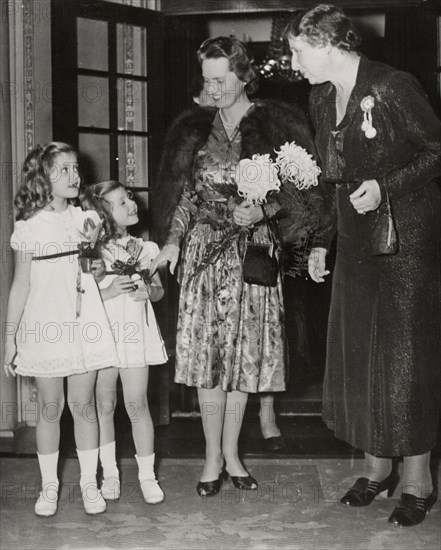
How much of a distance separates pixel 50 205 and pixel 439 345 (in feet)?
5.30

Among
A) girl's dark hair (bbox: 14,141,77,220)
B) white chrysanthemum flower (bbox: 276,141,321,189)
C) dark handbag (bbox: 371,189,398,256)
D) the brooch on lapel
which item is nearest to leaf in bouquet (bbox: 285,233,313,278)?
white chrysanthemum flower (bbox: 276,141,321,189)

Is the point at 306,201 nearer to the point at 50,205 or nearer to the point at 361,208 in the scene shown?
the point at 361,208

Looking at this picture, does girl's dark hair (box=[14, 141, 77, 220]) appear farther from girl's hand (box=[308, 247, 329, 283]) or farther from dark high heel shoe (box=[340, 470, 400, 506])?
dark high heel shoe (box=[340, 470, 400, 506])

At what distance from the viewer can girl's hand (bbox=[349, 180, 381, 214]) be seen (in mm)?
2676

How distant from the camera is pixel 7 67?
12.0 ft

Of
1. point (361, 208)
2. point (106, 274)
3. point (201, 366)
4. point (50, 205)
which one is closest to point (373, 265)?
point (361, 208)

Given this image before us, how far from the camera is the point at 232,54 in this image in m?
3.12

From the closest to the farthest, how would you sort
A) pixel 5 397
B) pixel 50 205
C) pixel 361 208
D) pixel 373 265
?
pixel 361 208, pixel 373 265, pixel 50 205, pixel 5 397

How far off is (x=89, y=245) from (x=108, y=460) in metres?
0.92

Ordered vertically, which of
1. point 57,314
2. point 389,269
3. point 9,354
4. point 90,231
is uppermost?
point 90,231

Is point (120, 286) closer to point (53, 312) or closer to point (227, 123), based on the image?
point (53, 312)

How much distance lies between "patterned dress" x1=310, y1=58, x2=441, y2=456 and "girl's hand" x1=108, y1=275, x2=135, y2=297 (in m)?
0.85

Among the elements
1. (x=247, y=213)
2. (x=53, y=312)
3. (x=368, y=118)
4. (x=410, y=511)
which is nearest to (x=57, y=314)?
(x=53, y=312)

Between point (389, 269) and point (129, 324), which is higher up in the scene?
point (389, 269)
